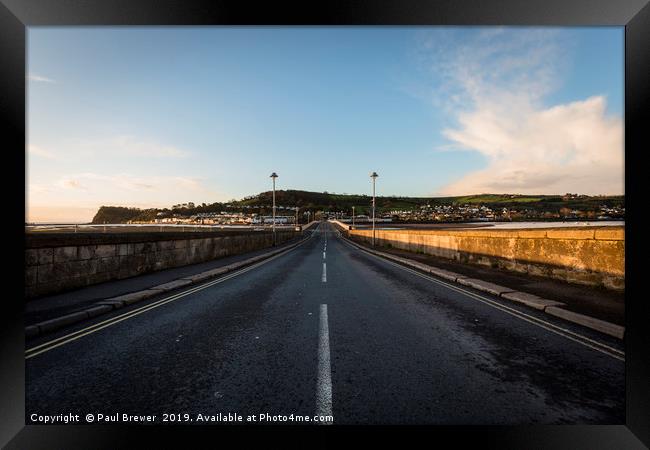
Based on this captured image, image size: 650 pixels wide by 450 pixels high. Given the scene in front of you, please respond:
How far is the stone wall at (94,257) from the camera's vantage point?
6.09 metres

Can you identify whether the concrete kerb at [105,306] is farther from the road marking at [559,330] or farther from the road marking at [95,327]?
the road marking at [559,330]

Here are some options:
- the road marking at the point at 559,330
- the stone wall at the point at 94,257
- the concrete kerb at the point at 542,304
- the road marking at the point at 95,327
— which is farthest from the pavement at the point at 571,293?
the stone wall at the point at 94,257

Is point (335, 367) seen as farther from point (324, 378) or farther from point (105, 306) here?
point (105, 306)

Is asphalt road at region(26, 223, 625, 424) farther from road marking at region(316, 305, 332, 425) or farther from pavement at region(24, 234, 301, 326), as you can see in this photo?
pavement at region(24, 234, 301, 326)

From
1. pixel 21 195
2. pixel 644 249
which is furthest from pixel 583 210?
pixel 21 195

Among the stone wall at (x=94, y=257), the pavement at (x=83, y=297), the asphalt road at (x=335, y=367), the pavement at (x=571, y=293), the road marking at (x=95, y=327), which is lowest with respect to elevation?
the road marking at (x=95, y=327)

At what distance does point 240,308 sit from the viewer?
5.76 m

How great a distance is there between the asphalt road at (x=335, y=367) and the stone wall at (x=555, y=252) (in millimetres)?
2931

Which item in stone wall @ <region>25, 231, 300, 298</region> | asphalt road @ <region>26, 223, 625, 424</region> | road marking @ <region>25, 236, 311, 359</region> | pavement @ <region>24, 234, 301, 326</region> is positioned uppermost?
stone wall @ <region>25, 231, 300, 298</region>

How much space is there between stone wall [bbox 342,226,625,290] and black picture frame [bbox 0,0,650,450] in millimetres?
4514

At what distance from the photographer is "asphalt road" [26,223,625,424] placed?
8.38 ft

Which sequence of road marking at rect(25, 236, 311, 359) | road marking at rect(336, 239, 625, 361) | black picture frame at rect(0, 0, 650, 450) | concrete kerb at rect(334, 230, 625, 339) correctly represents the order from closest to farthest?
black picture frame at rect(0, 0, 650, 450) → road marking at rect(336, 239, 625, 361) → road marking at rect(25, 236, 311, 359) → concrete kerb at rect(334, 230, 625, 339)

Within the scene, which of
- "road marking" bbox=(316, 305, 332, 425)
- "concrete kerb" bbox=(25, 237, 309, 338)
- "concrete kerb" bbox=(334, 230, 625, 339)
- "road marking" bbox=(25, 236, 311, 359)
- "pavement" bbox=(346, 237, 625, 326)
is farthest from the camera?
"pavement" bbox=(346, 237, 625, 326)

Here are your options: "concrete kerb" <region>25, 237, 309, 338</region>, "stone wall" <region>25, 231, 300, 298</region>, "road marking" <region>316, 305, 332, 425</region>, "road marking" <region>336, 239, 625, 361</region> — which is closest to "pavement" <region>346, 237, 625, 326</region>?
"road marking" <region>336, 239, 625, 361</region>
